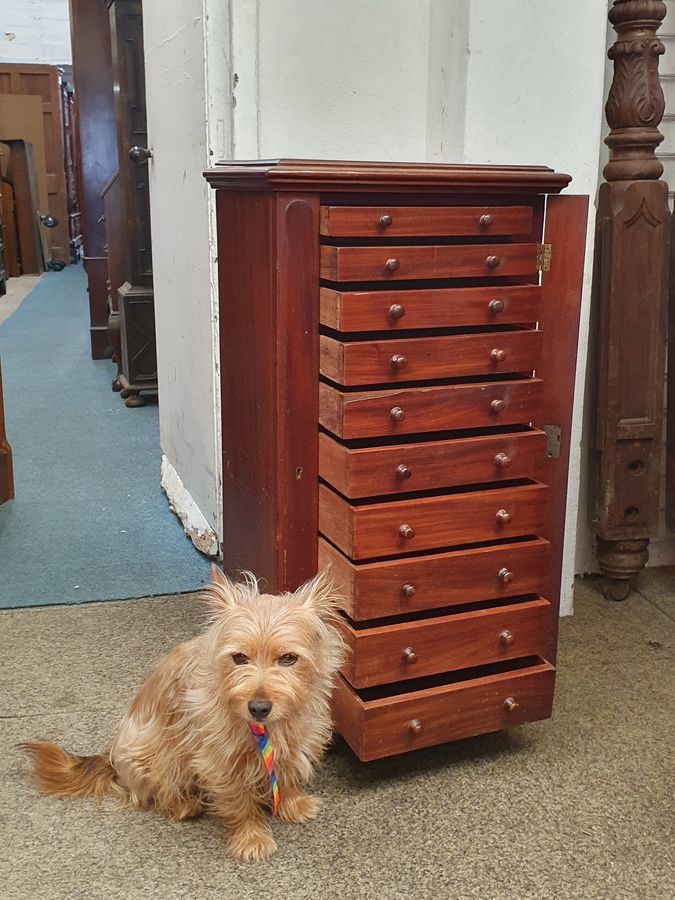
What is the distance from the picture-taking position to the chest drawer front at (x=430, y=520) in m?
1.79

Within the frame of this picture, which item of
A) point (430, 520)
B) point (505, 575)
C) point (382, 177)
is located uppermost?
point (382, 177)

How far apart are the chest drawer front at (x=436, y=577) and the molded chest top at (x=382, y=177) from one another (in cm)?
69

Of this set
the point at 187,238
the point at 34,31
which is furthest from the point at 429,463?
the point at 34,31

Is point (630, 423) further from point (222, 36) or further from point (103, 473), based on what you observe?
point (103, 473)

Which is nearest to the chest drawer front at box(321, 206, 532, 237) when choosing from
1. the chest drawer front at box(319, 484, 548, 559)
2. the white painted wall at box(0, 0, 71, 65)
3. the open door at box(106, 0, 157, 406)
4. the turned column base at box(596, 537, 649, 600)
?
the chest drawer front at box(319, 484, 548, 559)

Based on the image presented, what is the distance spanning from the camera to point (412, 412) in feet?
5.92

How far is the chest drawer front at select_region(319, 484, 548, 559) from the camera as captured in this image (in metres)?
1.79

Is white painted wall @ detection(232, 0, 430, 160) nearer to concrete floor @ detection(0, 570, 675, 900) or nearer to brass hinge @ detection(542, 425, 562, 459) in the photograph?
brass hinge @ detection(542, 425, 562, 459)

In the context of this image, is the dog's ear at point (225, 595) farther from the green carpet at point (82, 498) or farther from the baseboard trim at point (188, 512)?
the baseboard trim at point (188, 512)

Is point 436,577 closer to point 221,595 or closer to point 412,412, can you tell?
point 412,412

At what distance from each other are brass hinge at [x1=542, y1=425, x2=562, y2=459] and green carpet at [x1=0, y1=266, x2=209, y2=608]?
1.33m

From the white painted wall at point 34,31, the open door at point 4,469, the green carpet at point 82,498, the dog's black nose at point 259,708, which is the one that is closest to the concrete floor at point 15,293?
the green carpet at point 82,498

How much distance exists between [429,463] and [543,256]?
1.57ft

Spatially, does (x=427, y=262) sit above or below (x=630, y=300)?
above
